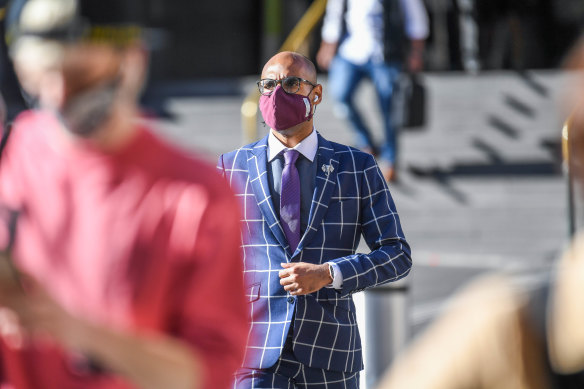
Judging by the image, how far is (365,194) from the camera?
3502mm

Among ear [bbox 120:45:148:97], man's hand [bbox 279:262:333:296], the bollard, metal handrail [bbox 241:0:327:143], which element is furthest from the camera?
metal handrail [bbox 241:0:327:143]

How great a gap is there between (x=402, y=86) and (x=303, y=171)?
6222mm

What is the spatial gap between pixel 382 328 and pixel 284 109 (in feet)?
6.12

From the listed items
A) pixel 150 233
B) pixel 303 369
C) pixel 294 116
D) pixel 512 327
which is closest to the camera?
pixel 512 327

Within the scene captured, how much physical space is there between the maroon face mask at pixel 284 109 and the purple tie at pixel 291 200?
4.6 inches

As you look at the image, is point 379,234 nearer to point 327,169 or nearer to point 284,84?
point 327,169

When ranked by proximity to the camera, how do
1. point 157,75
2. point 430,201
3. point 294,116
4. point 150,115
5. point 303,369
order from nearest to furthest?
point 150,115 < point 303,369 < point 294,116 < point 430,201 < point 157,75

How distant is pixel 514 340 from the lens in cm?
142

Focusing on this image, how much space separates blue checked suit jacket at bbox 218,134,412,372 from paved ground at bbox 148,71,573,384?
19.2 ft

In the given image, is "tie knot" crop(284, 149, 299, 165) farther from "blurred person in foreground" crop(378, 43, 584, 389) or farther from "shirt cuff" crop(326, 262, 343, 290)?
"blurred person in foreground" crop(378, 43, 584, 389)

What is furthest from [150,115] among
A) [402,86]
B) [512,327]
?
[402,86]

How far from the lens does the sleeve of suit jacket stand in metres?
3.44

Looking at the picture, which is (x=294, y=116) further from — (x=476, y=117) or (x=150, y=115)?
(x=476, y=117)

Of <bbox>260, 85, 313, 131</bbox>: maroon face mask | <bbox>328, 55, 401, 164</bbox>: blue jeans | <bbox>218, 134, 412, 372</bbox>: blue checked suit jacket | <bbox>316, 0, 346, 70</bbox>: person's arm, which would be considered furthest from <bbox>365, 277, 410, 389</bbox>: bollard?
<bbox>316, 0, 346, 70</bbox>: person's arm
